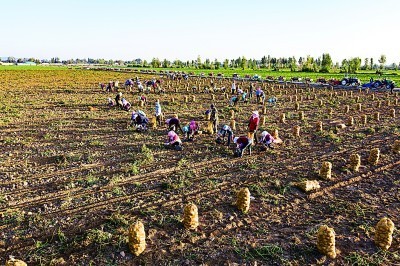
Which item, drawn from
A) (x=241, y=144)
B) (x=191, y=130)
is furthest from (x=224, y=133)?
(x=241, y=144)

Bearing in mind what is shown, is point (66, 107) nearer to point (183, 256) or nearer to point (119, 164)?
point (119, 164)

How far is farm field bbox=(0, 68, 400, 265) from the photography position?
657 centimetres

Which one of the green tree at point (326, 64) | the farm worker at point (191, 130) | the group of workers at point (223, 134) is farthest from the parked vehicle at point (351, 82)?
the green tree at point (326, 64)

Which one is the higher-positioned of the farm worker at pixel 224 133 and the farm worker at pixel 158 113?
the farm worker at pixel 158 113

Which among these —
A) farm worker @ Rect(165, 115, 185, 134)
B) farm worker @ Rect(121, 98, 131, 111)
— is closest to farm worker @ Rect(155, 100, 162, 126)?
farm worker @ Rect(165, 115, 185, 134)

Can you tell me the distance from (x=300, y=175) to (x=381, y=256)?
4133 millimetres

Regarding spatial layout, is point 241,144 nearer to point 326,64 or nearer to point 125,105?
point 125,105

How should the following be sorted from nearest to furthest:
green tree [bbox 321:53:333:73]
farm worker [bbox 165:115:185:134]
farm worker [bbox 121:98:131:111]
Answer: farm worker [bbox 165:115:185:134]
farm worker [bbox 121:98:131:111]
green tree [bbox 321:53:333:73]

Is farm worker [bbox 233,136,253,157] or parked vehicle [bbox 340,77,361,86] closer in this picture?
farm worker [bbox 233,136,253,157]

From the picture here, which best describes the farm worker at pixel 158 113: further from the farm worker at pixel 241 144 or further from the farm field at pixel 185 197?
the farm worker at pixel 241 144

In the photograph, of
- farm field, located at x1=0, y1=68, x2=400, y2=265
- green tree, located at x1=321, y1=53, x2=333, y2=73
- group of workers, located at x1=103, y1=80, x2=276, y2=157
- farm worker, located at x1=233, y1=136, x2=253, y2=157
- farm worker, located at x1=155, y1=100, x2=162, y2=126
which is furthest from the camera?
green tree, located at x1=321, y1=53, x2=333, y2=73

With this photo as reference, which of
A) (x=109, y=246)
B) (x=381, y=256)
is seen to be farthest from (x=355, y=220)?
(x=109, y=246)

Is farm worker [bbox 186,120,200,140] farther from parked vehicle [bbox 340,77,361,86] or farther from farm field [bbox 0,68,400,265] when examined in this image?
parked vehicle [bbox 340,77,361,86]

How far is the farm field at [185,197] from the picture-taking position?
6.57 metres
